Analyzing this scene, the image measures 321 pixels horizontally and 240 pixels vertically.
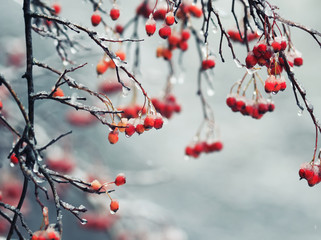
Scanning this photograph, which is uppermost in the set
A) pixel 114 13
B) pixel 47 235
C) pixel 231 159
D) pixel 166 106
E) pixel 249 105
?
pixel 231 159

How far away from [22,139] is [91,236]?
527 centimetres

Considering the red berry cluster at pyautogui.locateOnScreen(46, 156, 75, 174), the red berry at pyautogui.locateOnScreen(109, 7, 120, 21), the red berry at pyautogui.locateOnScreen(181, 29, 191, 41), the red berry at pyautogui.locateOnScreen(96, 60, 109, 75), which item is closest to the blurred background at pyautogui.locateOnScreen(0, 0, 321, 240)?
the red berry cluster at pyautogui.locateOnScreen(46, 156, 75, 174)

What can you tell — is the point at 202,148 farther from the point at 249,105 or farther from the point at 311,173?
the point at 311,173

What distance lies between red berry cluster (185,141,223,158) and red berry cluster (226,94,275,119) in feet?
2.30

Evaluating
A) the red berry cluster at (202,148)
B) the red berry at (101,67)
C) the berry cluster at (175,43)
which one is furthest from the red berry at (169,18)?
the red berry cluster at (202,148)

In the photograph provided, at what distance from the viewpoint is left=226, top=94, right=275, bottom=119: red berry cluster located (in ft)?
5.39

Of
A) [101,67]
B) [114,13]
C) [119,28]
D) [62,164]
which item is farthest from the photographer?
[62,164]

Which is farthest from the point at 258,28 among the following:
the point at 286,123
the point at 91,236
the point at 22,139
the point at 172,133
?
the point at 172,133

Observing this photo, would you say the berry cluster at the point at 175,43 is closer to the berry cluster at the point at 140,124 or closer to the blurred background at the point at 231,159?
the berry cluster at the point at 140,124

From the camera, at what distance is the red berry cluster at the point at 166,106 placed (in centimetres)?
244

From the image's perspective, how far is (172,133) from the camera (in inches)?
358

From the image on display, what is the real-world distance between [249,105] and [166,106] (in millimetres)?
837

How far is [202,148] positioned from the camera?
7.74 feet

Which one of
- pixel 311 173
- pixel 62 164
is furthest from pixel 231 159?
pixel 311 173
